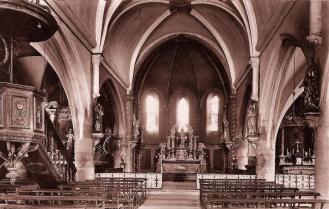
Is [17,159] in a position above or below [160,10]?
below

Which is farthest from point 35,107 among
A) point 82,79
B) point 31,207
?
point 82,79

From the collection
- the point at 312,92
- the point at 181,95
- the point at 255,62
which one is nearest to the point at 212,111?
the point at 181,95

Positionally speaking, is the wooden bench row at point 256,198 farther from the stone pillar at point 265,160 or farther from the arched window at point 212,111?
the arched window at point 212,111

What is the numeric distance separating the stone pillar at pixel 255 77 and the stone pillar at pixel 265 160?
1.74 m

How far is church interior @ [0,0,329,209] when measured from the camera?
28.6 feet

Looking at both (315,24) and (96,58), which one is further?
(96,58)

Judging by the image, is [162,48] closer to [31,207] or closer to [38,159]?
[38,159]

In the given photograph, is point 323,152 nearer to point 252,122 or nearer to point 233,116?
point 252,122

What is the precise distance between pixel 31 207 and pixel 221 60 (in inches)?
881

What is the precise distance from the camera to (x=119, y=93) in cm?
2481

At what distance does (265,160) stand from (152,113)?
570 inches

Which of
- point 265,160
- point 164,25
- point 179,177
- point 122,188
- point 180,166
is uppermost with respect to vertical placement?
point 164,25

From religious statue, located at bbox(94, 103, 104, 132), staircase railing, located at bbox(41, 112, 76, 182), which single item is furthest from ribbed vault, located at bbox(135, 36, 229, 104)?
staircase railing, located at bbox(41, 112, 76, 182)

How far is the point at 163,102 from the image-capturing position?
30.9 m
